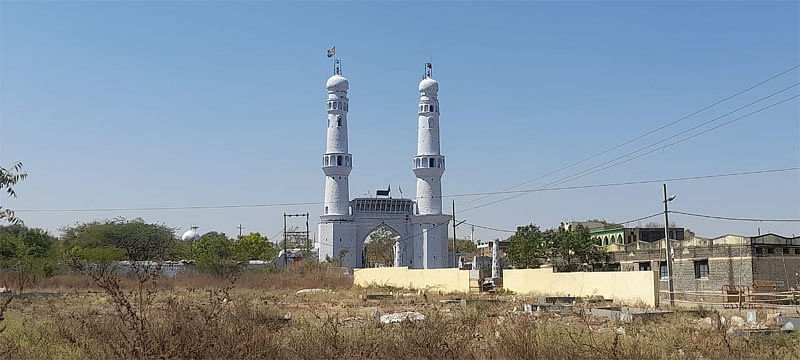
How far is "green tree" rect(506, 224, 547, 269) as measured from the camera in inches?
2267

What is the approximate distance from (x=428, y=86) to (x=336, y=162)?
40.8 ft

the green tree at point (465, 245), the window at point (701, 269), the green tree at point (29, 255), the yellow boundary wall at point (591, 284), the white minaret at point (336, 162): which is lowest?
the yellow boundary wall at point (591, 284)

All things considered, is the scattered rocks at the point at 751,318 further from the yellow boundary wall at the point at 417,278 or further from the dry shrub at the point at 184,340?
the yellow boundary wall at the point at 417,278

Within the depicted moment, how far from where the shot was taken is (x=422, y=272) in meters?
50.8

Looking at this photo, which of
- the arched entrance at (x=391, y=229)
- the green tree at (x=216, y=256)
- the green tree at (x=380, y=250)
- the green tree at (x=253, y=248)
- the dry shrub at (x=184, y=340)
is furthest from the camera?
the green tree at (x=380, y=250)

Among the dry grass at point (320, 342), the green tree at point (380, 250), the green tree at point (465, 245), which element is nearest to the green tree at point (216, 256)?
the green tree at point (380, 250)

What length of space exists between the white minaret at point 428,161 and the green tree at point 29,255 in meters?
34.4

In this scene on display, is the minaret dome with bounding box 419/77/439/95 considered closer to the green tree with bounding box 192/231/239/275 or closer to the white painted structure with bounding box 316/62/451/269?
the white painted structure with bounding box 316/62/451/269

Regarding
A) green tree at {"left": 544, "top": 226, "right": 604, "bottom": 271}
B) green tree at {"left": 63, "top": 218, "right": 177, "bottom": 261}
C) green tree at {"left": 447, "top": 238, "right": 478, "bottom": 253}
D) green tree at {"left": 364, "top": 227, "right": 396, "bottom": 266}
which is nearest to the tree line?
green tree at {"left": 63, "top": 218, "right": 177, "bottom": 261}

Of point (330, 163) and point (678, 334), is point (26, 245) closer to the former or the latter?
point (330, 163)

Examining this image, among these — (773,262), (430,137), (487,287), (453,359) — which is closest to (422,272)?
(487,287)

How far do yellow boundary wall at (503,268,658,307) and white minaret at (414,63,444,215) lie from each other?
37.0 meters

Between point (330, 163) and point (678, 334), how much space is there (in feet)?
215

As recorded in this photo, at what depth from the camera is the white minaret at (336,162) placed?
78.9m
